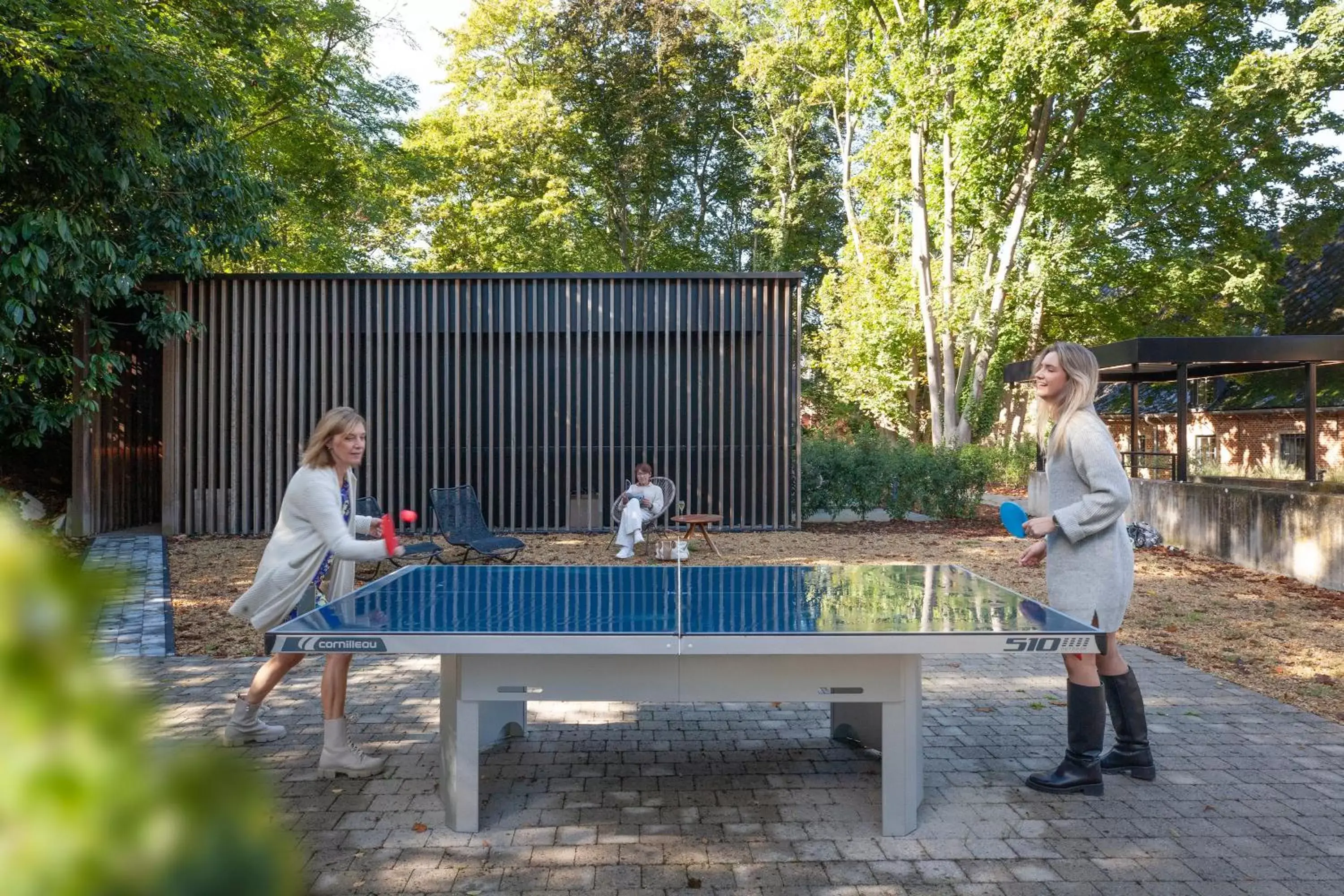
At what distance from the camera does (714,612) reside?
13.8 ft

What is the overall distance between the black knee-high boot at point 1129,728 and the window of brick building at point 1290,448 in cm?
1901

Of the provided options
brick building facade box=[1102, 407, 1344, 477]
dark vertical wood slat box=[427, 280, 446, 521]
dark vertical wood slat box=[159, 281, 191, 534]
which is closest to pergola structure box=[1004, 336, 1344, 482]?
brick building facade box=[1102, 407, 1344, 477]

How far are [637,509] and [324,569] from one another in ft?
24.1

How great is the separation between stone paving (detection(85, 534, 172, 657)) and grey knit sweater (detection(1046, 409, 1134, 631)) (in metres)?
3.76

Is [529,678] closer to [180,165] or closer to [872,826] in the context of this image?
[872,826]

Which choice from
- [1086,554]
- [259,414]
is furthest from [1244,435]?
[1086,554]

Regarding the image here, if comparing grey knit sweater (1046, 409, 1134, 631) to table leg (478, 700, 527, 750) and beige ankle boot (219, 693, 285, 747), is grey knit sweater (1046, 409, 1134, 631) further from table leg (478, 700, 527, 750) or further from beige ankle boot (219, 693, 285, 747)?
beige ankle boot (219, 693, 285, 747)

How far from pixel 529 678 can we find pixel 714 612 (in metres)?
0.86

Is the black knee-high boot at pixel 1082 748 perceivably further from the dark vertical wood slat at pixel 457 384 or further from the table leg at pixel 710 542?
the dark vertical wood slat at pixel 457 384

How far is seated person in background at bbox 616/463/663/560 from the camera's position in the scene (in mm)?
11914

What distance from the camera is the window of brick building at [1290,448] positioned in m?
21.0

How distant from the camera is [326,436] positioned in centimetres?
466

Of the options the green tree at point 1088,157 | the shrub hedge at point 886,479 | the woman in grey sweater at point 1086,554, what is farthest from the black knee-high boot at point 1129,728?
the green tree at point 1088,157

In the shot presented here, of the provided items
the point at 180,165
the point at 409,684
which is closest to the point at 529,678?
the point at 409,684
